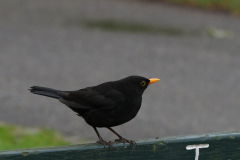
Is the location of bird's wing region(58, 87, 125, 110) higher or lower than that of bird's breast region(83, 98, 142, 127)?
higher

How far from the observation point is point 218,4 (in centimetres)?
1455

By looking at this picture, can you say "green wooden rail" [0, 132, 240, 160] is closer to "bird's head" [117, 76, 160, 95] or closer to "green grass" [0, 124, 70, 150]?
A: "bird's head" [117, 76, 160, 95]

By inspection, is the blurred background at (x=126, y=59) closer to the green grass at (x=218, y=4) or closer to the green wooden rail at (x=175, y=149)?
the green grass at (x=218, y=4)

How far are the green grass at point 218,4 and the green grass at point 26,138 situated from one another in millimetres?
10328

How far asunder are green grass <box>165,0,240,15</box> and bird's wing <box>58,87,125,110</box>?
12.1 metres

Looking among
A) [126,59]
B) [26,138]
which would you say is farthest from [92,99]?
[126,59]

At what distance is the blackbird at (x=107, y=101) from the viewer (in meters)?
3.01

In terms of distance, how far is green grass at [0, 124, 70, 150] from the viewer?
5.14 meters

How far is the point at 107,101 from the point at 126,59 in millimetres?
6610

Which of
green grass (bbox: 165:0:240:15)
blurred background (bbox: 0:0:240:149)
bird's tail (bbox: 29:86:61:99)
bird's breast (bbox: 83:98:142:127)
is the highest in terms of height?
green grass (bbox: 165:0:240:15)

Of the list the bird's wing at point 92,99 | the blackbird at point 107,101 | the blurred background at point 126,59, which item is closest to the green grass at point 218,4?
the blurred background at point 126,59

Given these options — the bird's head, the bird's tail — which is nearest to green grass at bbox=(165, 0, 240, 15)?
the bird's head

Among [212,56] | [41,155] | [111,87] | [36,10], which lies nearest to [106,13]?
[36,10]

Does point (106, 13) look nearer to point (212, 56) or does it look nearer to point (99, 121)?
point (212, 56)
